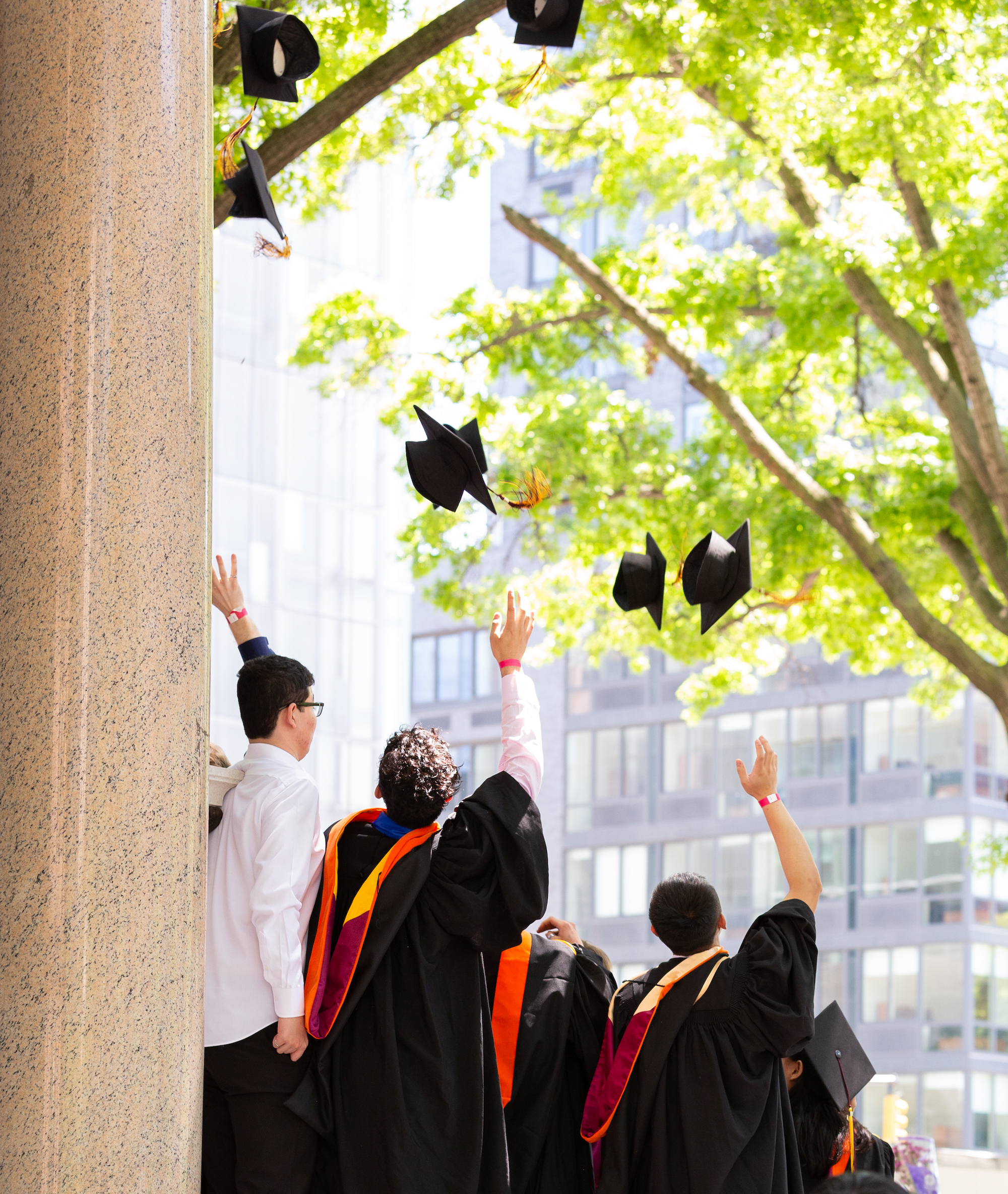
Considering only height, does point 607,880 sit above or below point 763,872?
below

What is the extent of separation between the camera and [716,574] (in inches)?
267

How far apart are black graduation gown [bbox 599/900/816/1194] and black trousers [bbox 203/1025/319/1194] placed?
3.13 ft

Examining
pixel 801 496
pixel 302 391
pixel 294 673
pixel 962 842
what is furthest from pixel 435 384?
pixel 302 391

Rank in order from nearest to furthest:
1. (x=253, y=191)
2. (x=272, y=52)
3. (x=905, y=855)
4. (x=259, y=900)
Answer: (x=259, y=900), (x=272, y=52), (x=253, y=191), (x=905, y=855)

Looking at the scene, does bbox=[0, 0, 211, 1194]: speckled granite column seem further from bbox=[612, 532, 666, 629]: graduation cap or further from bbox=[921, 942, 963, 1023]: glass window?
bbox=[921, 942, 963, 1023]: glass window

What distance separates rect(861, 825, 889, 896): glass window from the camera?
1267 inches

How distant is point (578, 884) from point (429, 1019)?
33.1m

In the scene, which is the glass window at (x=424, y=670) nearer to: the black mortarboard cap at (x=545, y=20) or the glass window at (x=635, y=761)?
the glass window at (x=635, y=761)

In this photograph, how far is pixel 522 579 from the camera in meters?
14.4

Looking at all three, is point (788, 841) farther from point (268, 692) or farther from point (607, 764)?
point (607, 764)

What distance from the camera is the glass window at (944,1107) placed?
29.6 meters

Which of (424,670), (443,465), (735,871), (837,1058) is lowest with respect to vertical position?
(735,871)

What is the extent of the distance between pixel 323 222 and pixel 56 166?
71.4 ft

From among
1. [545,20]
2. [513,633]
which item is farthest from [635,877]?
[513,633]
